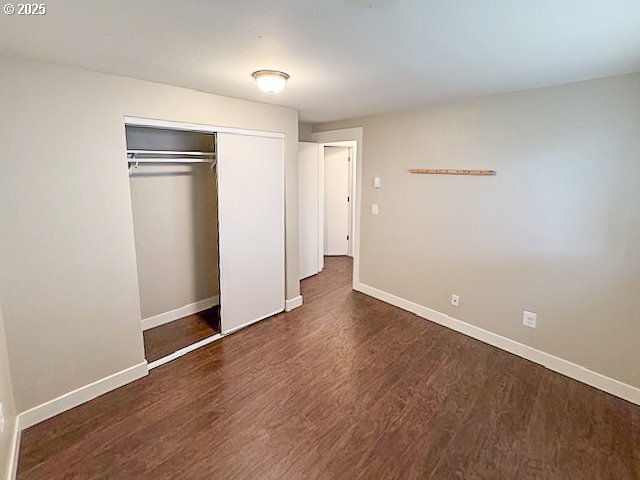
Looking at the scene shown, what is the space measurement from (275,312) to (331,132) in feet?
8.24

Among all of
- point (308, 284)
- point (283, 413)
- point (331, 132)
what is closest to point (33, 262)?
point (283, 413)

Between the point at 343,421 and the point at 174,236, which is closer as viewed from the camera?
the point at 343,421

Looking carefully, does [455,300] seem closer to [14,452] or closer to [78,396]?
→ [78,396]

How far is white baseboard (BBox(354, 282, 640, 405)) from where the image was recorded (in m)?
2.54

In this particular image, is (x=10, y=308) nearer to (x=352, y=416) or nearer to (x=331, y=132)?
(x=352, y=416)

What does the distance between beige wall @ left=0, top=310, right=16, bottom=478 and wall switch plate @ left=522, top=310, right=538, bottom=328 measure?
357 cm

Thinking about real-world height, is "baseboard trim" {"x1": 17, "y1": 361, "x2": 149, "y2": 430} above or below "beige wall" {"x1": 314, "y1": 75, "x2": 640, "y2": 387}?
below

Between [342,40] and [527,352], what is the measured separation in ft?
9.54

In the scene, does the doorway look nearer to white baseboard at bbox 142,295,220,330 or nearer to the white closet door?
the white closet door

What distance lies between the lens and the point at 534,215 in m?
2.87

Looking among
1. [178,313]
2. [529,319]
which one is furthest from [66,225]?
[529,319]

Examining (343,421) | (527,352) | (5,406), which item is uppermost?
(5,406)

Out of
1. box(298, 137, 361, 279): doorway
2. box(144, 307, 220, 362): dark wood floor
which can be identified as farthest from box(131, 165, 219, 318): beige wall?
box(298, 137, 361, 279): doorway

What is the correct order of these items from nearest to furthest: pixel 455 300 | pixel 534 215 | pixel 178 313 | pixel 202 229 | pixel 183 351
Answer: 1. pixel 534 215
2. pixel 183 351
3. pixel 455 300
4. pixel 178 313
5. pixel 202 229
